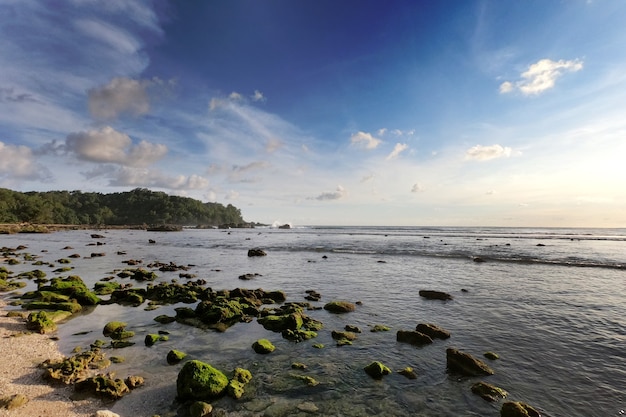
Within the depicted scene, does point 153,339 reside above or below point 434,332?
below

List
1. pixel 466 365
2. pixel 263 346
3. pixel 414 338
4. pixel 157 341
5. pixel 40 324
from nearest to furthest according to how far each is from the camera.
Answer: pixel 466 365, pixel 263 346, pixel 157 341, pixel 414 338, pixel 40 324

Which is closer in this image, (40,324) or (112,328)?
(40,324)

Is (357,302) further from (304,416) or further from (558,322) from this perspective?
(304,416)

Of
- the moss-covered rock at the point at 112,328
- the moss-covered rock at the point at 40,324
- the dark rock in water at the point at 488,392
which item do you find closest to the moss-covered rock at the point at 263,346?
the moss-covered rock at the point at 112,328

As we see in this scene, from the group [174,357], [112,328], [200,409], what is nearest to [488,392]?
[200,409]

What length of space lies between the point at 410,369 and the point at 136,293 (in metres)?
23.9

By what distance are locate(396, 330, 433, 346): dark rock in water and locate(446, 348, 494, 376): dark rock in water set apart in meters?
2.63

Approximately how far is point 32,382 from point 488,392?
18.2 metres

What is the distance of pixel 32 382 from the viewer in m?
12.0

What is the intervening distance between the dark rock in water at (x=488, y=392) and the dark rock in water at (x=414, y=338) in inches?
188

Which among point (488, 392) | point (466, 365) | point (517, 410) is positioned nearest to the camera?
point (517, 410)

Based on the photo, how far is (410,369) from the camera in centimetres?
1409

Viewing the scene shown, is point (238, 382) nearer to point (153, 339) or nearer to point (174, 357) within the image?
point (174, 357)

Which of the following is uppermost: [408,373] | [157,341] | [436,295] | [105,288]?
[436,295]
